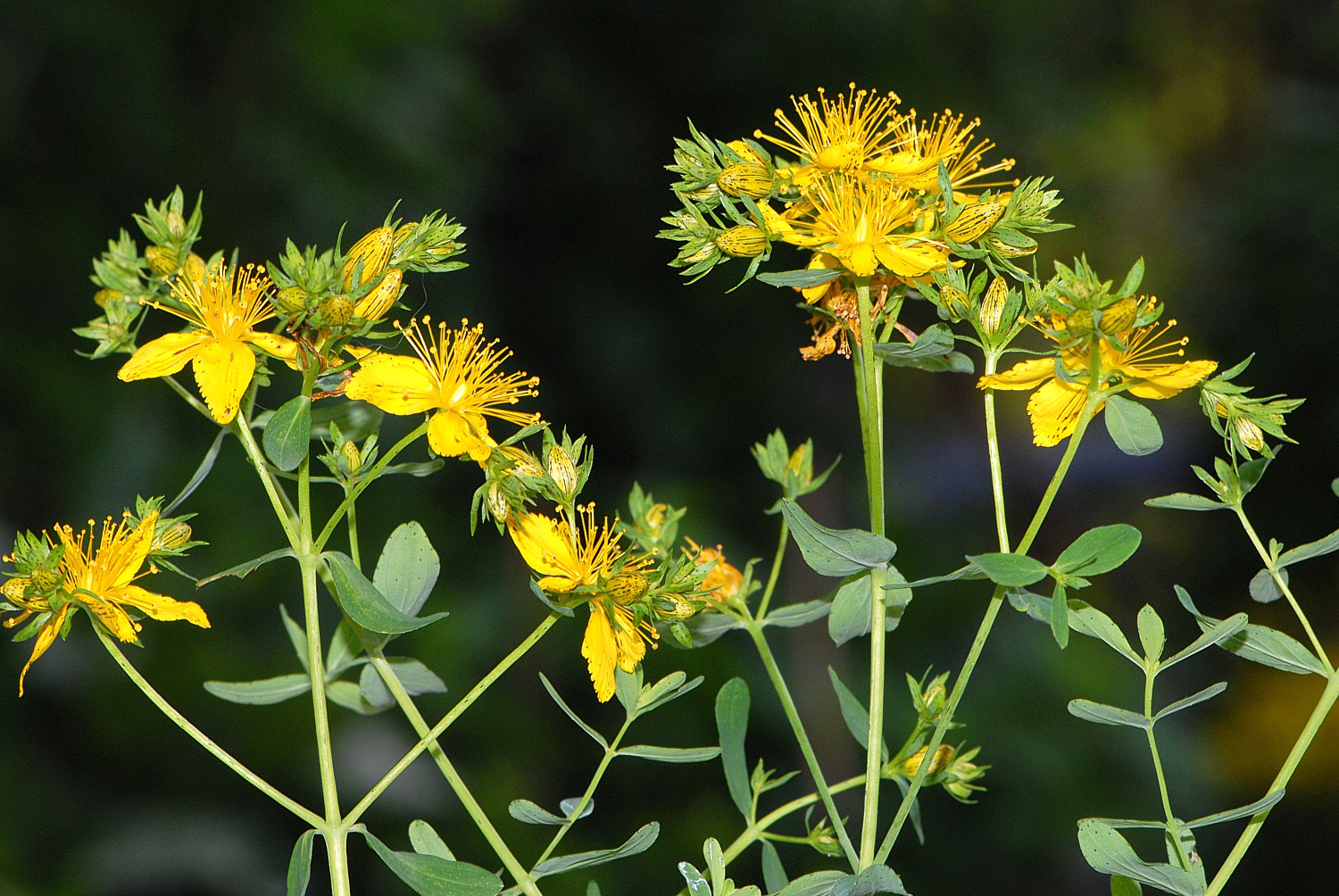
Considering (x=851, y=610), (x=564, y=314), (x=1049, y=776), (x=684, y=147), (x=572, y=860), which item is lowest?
(x=572, y=860)

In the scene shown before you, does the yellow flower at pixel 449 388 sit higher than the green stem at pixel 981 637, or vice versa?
the yellow flower at pixel 449 388

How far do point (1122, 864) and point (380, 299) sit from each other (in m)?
0.50

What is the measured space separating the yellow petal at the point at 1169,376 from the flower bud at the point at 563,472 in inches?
12.5

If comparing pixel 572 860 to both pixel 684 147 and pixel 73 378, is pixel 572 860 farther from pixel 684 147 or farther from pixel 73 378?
pixel 73 378

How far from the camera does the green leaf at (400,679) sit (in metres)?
0.79

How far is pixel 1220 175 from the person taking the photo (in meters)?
4.64

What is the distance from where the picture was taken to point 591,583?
0.70 meters

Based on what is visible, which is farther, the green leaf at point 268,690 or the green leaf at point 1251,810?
the green leaf at point 268,690

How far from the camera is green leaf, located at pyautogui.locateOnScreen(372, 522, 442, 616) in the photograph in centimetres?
77

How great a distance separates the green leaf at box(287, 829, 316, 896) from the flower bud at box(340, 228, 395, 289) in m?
0.30

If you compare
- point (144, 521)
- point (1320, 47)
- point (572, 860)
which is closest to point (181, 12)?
point (144, 521)

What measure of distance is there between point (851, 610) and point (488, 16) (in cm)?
261

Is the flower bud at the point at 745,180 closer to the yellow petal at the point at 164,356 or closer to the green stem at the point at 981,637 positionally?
the green stem at the point at 981,637

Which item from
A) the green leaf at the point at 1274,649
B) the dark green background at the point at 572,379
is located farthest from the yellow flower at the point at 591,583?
the dark green background at the point at 572,379
